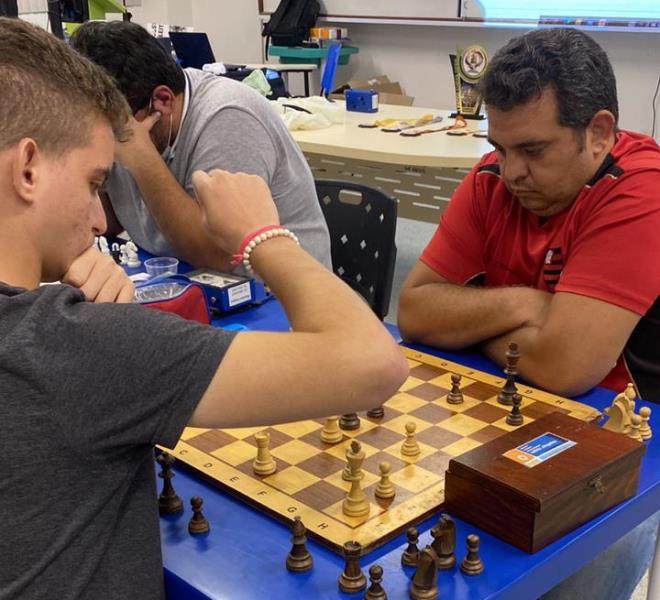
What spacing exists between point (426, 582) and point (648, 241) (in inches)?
40.7

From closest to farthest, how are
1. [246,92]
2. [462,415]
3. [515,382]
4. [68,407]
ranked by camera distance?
[68,407] < [462,415] < [515,382] < [246,92]

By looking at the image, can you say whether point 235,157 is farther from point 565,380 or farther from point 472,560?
point 472,560

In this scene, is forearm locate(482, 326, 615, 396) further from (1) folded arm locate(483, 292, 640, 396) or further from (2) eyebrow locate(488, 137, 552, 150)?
(2) eyebrow locate(488, 137, 552, 150)

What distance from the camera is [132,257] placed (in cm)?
235

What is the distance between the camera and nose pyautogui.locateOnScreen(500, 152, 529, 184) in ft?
6.03

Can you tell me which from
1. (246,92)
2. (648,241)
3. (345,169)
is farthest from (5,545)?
(345,169)

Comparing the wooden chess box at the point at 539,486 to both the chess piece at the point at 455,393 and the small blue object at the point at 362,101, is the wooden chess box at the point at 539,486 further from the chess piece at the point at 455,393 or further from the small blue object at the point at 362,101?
the small blue object at the point at 362,101

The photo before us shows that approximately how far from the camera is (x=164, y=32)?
16.0 ft

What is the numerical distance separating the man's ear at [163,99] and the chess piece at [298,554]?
153cm

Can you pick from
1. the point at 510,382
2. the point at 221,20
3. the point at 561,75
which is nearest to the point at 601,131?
the point at 561,75

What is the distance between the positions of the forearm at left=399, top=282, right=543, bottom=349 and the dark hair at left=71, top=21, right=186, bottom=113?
97 cm

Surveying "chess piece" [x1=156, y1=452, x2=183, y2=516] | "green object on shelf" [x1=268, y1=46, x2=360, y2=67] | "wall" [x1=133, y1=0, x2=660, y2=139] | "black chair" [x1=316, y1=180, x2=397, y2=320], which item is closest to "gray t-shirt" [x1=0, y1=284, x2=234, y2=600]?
"chess piece" [x1=156, y1=452, x2=183, y2=516]

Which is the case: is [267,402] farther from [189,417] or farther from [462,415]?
[462,415]

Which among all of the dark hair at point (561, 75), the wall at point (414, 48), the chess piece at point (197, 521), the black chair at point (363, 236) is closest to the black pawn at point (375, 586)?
the chess piece at point (197, 521)
